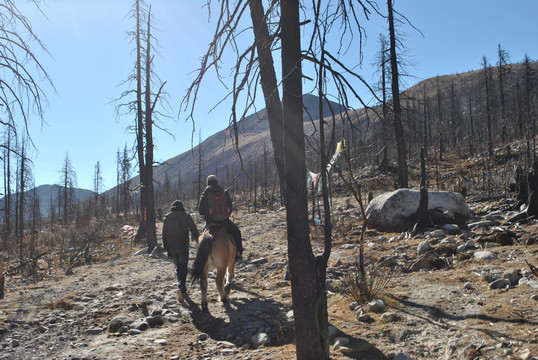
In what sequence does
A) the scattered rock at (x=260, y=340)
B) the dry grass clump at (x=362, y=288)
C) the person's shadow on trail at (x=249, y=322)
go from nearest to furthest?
1. the person's shadow on trail at (x=249, y=322)
2. the scattered rock at (x=260, y=340)
3. the dry grass clump at (x=362, y=288)

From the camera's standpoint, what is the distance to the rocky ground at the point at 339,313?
3.44 m

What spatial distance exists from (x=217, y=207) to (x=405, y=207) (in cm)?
619

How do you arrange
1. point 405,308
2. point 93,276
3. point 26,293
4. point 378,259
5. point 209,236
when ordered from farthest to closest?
point 93,276, point 26,293, point 378,259, point 209,236, point 405,308

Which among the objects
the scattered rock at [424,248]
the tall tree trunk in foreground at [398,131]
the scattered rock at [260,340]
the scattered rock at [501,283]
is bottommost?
the scattered rock at [260,340]

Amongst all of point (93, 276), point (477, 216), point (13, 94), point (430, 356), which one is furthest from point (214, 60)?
point (477, 216)

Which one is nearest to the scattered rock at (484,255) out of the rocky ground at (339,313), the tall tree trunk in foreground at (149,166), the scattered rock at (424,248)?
the rocky ground at (339,313)

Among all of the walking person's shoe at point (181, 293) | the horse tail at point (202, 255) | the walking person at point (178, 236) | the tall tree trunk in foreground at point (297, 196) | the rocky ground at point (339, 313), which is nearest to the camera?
the tall tree trunk in foreground at point (297, 196)

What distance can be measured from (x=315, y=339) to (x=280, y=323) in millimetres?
2030

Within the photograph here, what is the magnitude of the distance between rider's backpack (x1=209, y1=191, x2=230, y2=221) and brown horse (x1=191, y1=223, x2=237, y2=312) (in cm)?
27

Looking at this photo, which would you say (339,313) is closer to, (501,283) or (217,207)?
(501,283)

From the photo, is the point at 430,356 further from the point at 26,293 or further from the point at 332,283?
the point at 26,293

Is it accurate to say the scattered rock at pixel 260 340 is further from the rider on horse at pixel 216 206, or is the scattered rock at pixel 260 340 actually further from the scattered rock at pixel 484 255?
the scattered rock at pixel 484 255

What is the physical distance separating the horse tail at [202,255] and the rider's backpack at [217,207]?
1.96 ft

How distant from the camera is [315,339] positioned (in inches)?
116
